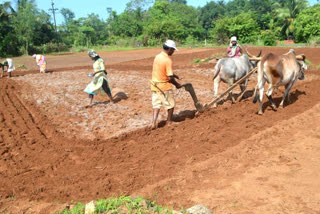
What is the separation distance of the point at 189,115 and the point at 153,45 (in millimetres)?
39727

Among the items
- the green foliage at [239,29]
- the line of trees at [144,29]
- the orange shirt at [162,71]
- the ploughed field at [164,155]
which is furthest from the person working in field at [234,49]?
the green foliage at [239,29]

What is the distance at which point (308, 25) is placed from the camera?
4075 cm

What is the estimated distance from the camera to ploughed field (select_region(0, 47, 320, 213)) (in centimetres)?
424

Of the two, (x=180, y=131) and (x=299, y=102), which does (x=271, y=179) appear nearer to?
(x=180, y=131)

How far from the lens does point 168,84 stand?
22.6ft

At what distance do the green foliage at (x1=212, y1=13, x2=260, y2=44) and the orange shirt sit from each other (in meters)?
37.2

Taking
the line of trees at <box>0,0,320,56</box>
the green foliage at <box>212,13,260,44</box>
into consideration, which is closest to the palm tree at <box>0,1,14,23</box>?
the line of trees at <box>0,0,320,56</box>

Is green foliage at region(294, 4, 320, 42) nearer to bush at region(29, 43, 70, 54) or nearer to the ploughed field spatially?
bush at region(29, 43, 70, 54)

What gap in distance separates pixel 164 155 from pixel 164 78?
72.6 inches

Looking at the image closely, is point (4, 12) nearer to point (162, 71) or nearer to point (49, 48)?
point (49, 48)

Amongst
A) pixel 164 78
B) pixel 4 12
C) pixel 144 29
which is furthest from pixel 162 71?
pixel 144 29

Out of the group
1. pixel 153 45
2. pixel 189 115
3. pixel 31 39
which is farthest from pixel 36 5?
pixel 189 115

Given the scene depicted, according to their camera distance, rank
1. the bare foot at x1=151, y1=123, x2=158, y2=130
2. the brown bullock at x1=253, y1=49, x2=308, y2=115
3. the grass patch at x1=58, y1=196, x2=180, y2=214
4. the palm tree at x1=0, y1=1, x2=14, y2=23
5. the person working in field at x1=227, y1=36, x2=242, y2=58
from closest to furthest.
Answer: the grass patch at x1=58, y1=196, x2=180, y2=214
the bare foot at x1=151, y1=123, x2=158, y2=130
the brown bullock at x1=253, y1=49, x2=308, y2=115
the person working in field at x1=227, y1=36, x2=242, y2=58
the palm tree at x1=0, y1=1, x2=14, y2=23

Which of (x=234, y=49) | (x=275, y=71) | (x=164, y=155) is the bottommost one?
(x=164, y=155)
